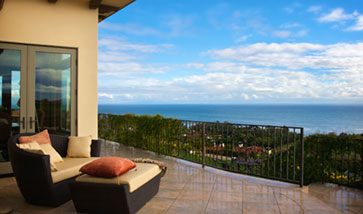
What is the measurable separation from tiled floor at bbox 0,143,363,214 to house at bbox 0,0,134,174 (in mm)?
1204

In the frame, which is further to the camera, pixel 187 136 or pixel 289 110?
pixel 289 110

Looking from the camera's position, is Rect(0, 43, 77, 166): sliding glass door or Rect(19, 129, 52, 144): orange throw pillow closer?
Rect(19, 129, 52, 144): orange throw pillow

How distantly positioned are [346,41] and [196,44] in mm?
16350

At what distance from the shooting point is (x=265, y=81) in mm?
36719

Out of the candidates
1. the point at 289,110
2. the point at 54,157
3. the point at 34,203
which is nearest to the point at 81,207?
the point at 34,203

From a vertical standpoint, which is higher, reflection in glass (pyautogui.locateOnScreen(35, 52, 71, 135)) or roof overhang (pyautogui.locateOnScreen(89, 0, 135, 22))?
roof overhang (pyautogui.locateOnScreen(89, 0, 135, 22))

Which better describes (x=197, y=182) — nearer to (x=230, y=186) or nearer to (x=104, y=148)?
(x=230, y=186)

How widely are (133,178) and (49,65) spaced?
127 inches

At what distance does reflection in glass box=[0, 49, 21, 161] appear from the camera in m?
4.90

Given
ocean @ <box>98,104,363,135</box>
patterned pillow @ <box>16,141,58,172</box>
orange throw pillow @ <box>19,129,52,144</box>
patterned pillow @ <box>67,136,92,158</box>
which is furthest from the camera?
ocean @ <box>98,104,363,135</box>

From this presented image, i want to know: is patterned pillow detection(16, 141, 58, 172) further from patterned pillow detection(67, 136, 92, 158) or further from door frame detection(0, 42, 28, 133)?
door frame detection(0, 42, 28, 133)

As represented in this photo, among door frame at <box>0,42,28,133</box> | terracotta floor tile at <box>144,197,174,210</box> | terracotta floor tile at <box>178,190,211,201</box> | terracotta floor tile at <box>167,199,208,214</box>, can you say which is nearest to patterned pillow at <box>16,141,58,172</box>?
terracotta floor tile at <box>144,197,174,210</box>

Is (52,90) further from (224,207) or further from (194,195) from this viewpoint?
(224,207)

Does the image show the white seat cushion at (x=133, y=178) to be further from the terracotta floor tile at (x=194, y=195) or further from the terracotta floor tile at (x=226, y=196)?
the terracotta floor tile at (x=226, y=196)
